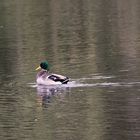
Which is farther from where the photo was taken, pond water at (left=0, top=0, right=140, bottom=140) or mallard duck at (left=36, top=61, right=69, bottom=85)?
mallard duck at (left=36, top=61, right=69, bottom=85)

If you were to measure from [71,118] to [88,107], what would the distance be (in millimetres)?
1328

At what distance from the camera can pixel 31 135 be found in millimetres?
16969

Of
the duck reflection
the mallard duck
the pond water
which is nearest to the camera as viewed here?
the pond water

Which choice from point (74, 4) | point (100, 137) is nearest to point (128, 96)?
point (100, 137)

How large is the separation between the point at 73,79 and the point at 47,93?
4.32 ft

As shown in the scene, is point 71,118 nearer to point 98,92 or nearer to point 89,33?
point 98,92

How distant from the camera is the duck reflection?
21106 mm

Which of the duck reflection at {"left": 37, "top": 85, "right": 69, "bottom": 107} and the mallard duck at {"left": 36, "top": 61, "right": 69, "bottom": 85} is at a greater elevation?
the mallard duck at {"left": 36, "top": 61, "right": 69, "bottom": 85}

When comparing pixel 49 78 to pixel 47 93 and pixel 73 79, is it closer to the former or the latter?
pixel 73 79

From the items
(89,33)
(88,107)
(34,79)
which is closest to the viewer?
(88,107)

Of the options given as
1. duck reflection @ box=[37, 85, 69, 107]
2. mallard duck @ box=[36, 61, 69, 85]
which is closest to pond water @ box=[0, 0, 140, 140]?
duck reflection @ box=[37, 85, 69, 107]

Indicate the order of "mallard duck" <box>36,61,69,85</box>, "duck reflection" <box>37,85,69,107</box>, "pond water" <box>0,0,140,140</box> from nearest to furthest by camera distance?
"pond water" <box>0,0,140,140</box> → "duck reflection" <box>37,85,69,107</box> → "mallard duck" <box>36,61,69,85</box>

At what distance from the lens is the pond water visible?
1762 centimetres

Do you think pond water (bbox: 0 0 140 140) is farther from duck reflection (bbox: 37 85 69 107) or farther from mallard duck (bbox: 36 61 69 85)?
mallard duck (bbox: 36 61 69 85)
